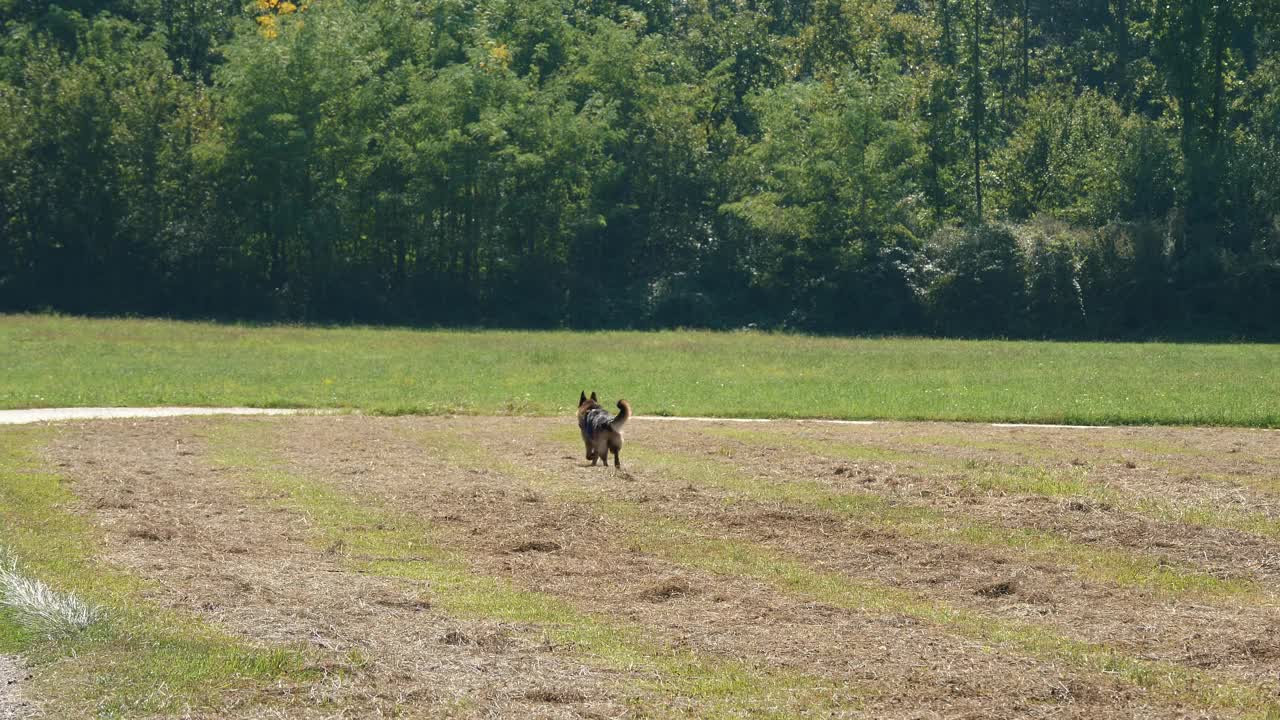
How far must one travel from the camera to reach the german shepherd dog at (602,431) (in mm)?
19281

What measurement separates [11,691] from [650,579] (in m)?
5.29

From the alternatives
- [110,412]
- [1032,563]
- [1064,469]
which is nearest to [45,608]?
[1032,563]

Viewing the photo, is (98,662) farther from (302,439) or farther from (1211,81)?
(1211,81)

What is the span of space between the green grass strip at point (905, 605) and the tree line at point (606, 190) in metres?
46.9

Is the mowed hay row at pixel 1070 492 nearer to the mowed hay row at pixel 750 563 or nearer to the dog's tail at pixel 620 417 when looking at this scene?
the dog's tail at pixel 620 417

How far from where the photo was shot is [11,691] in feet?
28.9

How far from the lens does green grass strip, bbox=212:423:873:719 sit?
8.83 meters

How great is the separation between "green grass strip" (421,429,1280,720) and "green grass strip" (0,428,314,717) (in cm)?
449

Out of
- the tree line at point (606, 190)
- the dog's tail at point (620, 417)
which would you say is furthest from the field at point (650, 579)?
the tree line at point (606, 190)

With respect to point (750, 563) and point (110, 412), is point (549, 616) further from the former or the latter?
point (110, 412)

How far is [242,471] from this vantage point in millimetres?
19188

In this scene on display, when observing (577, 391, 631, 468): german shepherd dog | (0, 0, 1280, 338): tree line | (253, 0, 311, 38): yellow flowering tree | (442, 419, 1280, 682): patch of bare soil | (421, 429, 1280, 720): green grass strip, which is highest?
(253, 0, 311, 38): yellow flowering tree

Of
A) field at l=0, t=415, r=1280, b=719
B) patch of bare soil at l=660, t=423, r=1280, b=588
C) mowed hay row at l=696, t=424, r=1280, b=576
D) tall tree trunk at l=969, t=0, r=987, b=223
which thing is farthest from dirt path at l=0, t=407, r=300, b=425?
tall tree trunk at l=969, t=0, r=987, b=223

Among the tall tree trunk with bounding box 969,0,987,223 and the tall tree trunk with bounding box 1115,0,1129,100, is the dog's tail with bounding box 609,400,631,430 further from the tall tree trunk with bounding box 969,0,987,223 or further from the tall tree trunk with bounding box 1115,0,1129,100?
the tall tree trunk with bounding box 1115,0,1129,100
